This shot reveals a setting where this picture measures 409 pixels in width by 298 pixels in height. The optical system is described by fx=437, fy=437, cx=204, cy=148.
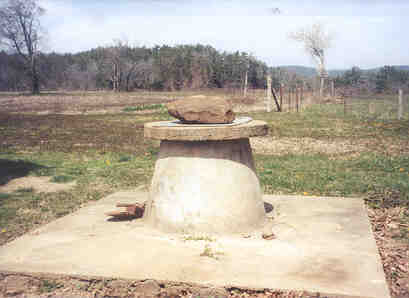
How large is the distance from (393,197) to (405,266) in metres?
2.40

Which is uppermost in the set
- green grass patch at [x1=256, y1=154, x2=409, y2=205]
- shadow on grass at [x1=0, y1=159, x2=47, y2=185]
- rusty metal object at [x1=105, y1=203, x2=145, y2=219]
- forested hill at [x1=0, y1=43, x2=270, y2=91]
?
forested hill at [x1=0, y1=43, x2=270, y2=91]

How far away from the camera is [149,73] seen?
168 ft

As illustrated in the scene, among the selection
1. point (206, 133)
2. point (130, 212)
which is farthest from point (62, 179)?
point (206, 133)

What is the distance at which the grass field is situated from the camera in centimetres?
583

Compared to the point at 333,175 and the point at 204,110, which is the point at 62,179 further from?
the point at 333,175

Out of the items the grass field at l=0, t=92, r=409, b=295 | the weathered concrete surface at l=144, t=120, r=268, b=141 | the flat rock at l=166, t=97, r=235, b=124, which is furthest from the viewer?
the grass field at l=0, t=92, r=409, b=295

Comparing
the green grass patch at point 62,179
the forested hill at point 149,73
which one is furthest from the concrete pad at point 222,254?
the forested hill at point 149,73

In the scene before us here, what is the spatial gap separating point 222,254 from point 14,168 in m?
6.17

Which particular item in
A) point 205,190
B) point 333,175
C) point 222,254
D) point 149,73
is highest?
point 149,73

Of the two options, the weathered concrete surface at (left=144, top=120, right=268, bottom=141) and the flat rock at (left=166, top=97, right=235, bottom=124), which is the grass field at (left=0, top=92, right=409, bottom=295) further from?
the flat rock at (left=166, top=97, right=235, bottom=124)

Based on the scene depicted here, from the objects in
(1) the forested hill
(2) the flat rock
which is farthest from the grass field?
(1) the forested hill

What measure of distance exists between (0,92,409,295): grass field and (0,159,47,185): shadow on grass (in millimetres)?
18

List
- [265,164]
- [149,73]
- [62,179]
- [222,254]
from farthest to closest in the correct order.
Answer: [149,73], [265,164], [62,179], [222,254]

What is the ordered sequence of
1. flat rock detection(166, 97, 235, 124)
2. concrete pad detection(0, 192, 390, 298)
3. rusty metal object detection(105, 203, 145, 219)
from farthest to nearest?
rusty metal object detection(105, 203, 145, 219), flat rock detection(166, 97, 235, 124), concrete pad detection(0, 192, 390, 298)
